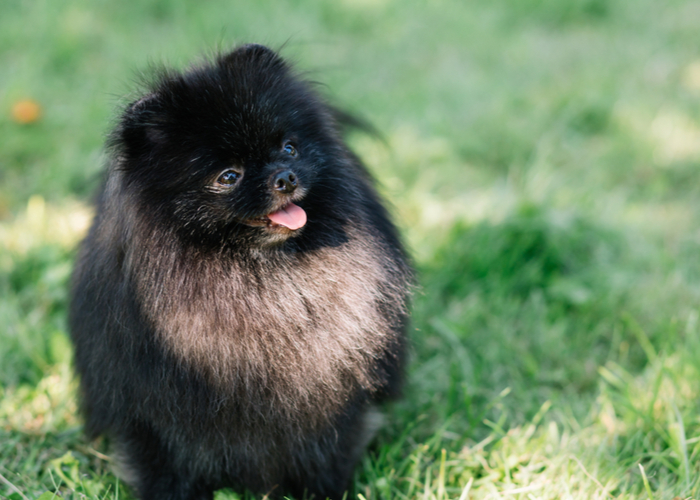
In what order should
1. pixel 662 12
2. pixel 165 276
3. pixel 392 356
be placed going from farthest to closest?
1. pixel 662 12
2. pixel 392 356
3. pixel 165 276

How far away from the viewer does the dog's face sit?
67.2 inches

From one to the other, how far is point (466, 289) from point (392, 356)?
4.18ft

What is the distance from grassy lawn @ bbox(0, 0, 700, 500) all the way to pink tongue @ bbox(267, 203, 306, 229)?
67 cm

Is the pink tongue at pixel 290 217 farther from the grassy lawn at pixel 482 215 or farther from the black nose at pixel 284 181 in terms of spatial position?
the grassy lawn at pixel 482 215

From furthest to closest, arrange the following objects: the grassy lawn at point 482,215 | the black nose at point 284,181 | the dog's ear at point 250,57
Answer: the grassy lawn at point 482,215, the dog's ear at point 250,57, the black nose at point 284,181

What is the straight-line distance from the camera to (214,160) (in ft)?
5.62

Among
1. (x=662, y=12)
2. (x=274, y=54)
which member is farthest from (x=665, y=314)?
(x=662, y=12)

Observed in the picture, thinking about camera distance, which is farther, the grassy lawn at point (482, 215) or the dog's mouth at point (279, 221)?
the grassy lawn at point (482, 215)

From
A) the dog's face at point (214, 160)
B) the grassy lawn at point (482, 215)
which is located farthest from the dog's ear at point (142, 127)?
the grassy lawn at point (482, 215)

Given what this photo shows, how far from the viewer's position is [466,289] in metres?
3.28

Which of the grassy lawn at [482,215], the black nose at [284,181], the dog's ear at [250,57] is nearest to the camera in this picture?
the black nose at [284,181]

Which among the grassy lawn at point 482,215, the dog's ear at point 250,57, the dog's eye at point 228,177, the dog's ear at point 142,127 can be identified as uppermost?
the dog's ear at point 250,57

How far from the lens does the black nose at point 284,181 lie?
Result: 1677mm

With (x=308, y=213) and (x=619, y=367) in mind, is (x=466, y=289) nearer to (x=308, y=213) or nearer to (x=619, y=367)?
(x=619, y=367)
